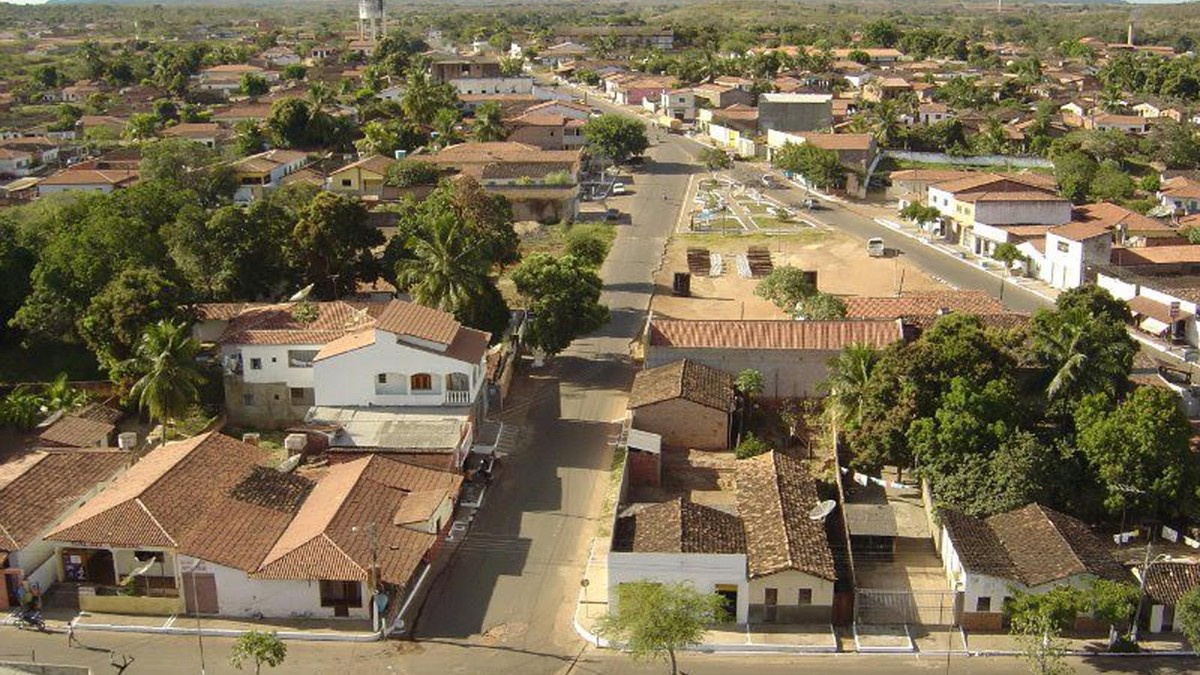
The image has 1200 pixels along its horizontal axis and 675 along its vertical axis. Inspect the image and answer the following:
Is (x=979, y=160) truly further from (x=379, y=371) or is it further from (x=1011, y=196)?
(x=379, y=371)

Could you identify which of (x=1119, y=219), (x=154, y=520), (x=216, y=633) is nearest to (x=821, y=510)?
(x=216, y=633)

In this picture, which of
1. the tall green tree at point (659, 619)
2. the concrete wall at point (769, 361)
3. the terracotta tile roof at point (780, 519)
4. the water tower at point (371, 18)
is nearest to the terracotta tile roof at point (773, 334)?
the concrete wall at point (769, 361)

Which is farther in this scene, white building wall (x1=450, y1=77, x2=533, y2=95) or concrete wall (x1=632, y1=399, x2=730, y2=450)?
white building wall (x1=450, y1=77, x2=533, y2=95)

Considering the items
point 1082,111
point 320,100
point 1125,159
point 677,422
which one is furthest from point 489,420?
point 1082,111

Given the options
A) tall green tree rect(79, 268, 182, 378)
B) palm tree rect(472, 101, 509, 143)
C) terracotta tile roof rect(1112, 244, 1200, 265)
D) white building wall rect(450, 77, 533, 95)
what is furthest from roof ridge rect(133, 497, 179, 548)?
white building wall rect(450, 77, 533, 95)

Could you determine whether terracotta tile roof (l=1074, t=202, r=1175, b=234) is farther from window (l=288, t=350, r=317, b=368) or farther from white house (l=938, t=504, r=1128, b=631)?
window (l=288, t=350, r=317, b=368)

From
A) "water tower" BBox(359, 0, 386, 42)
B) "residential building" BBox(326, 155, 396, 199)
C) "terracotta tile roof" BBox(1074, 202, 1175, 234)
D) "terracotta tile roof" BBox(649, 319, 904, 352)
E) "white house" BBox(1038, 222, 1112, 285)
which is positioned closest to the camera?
"terracotta tile roof" BBox(649, 319, 904, 352)

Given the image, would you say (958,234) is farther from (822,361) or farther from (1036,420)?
(1036,420)
